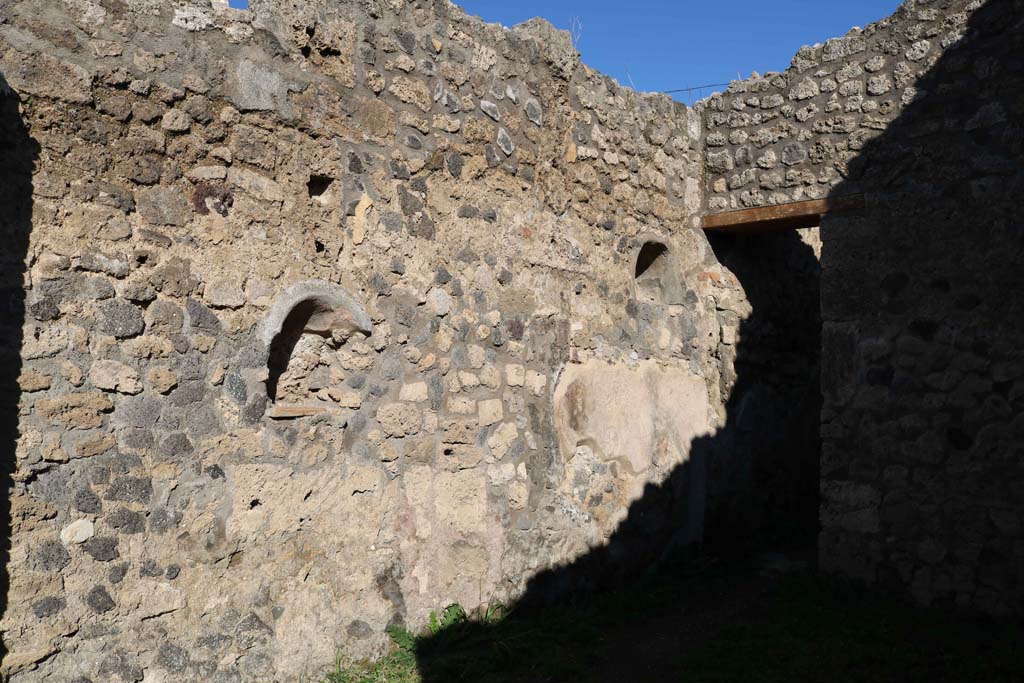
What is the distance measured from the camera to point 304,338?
3.98 metres

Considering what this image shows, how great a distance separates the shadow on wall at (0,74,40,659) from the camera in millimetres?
2998

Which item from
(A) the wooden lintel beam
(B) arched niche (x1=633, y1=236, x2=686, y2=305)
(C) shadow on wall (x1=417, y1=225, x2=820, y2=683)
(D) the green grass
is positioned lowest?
(D) the green grass

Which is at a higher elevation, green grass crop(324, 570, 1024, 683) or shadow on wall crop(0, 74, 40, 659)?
shadow on wall crop(0, 74, 40, 659)

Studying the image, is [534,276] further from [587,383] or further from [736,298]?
[736,298]

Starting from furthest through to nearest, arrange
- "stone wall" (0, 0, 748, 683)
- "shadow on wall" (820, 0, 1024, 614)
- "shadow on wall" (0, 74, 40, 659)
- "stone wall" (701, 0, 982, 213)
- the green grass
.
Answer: "stone wall" (701, 0, 982, 213), "shadow on wall" (820, 0, 1024, 614), the green grass, "stone wall" (0, 0, 748, 683), "shadow on wall" (0, 74, 40, 659)

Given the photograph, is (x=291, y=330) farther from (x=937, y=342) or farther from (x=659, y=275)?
(x=937, y=342)

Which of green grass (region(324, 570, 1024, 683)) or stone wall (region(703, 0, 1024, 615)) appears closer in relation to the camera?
green grass (region(324, 570, 1024, 683))

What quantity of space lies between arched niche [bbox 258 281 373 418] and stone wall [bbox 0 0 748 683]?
13mm

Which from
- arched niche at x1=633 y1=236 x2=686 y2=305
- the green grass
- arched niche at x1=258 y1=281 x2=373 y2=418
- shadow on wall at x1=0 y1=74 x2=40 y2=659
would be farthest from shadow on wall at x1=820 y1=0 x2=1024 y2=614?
shadow on wall at x1=0 y1=74 x2=40 y2=659

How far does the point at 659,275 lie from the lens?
6074 mm

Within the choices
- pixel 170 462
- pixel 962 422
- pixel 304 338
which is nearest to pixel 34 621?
pixel 170 462

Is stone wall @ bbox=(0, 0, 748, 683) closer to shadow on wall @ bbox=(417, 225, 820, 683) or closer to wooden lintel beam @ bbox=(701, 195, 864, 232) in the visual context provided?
shadow on wall @ bbox=(417, 225, 820, 683)

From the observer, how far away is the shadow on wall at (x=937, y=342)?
16.0 feet

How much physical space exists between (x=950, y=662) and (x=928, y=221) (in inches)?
95.6
